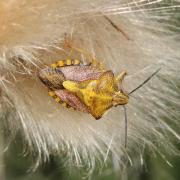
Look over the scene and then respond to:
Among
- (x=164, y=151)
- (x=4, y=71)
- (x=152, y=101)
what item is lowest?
(x=164, y=151)

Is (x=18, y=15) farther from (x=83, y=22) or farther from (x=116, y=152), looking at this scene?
(x=116, y=152)

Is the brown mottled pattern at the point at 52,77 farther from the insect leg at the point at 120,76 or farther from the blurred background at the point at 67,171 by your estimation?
the blurred background at the point at 67,171

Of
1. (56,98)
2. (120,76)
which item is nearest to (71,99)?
(56,98)

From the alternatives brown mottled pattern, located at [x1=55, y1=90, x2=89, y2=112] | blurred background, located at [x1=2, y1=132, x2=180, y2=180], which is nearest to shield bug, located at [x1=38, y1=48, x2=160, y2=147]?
brown mottled pattern, located at [x1=55, y1=90, x2=89, y2=112]

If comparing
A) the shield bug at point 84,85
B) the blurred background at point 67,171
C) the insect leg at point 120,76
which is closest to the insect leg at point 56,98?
the shield bug at point 84,85

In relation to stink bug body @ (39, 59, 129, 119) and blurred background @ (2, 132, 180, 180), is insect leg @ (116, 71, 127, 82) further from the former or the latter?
blurred background @ (2, 132, 180, 180)

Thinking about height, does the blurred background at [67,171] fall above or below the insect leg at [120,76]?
below

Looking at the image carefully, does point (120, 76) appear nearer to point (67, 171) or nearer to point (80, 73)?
point (80, 73)

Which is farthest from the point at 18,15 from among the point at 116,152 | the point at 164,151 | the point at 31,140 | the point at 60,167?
the point at 60,167
